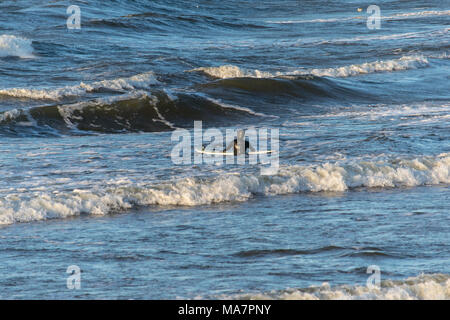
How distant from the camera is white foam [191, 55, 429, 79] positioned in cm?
2112

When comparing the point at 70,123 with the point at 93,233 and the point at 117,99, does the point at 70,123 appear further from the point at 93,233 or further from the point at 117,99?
the point at 93,233

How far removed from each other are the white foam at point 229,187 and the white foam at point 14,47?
14872 mm

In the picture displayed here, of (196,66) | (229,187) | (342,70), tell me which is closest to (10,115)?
(229,187)

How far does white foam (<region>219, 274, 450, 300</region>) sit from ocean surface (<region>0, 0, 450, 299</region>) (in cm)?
2

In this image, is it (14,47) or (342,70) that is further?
(14,47)

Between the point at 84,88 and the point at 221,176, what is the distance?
905 centimetres

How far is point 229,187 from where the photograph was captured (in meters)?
9.52

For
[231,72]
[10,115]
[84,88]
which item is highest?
[231,72]

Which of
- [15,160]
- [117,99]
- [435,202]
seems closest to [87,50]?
[117,99]

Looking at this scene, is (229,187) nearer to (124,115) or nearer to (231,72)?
(124,115)

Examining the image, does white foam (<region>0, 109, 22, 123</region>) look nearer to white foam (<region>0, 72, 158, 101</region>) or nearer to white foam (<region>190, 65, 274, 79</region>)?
white foam (<region>0, 72, 158, 101</region>)

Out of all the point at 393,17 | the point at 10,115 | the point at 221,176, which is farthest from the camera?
the point at 393,17

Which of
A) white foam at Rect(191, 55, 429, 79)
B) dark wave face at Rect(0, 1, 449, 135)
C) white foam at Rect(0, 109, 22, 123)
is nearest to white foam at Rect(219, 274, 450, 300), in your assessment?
dark wave face at Rect(0, 1, 449, 135)

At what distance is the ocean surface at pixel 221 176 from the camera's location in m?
6.32
